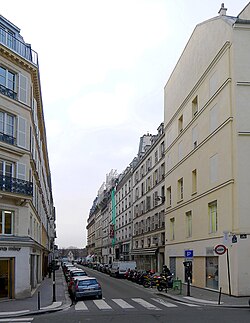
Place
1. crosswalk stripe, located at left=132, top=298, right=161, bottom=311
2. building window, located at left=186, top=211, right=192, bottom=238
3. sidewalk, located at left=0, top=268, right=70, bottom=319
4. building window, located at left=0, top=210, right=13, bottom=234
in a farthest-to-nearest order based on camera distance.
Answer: building window, located at left=186, top=211, right=192, bottom=238 < building window, located at left=0, top=210, right=13, bottom=234 < crosswalk stripe, located at left=132, top=298, right=161, bottom=311 < sidewalk, located at left=0, top=268, right=70, bottom=319

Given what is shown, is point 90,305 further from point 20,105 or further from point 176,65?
point 176,65

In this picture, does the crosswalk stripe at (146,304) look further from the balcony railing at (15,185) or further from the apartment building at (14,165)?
the balcony railing at (15,185)

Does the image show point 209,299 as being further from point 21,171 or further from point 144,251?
point 144,251

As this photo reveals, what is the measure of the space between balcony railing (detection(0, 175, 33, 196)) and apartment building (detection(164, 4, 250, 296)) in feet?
36.3

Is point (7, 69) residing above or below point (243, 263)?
above

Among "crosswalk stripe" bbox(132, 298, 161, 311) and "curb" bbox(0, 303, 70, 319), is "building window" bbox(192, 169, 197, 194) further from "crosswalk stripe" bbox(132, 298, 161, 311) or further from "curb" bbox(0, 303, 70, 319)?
"curb" bbox(0, 303, 70, 319)

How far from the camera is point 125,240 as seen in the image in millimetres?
77438

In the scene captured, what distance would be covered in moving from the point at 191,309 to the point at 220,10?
22325 mm

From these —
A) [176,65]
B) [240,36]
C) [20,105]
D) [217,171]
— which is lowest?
[217,171]

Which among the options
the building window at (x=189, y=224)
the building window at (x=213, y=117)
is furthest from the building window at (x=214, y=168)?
the building window at (x=189, y=224)

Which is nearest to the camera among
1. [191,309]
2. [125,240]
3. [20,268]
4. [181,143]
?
[191,309]

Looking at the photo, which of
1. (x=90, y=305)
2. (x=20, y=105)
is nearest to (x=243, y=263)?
(x=90, y=305)

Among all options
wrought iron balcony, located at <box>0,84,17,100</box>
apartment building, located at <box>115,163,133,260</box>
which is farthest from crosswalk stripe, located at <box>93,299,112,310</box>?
apartment building, located at <box>115,163,133,260</box>

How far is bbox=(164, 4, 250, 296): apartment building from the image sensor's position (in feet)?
90.2
